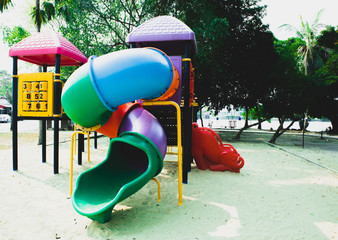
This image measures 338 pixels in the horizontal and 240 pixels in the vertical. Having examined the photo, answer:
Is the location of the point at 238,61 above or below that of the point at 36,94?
above

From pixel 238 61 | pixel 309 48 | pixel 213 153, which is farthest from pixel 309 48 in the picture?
pixel 213 153

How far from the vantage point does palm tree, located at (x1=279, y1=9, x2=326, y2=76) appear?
24359 millimetres

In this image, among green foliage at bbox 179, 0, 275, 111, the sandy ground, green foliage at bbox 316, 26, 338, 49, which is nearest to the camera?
the sandy ground

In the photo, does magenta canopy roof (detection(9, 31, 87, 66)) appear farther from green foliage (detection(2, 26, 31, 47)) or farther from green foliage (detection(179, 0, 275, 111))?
green foliage (detection(2, 26, 31, 47))

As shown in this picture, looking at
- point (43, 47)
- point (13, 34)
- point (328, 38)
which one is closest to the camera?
point (43, 47)

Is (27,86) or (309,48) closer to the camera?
(27,86)

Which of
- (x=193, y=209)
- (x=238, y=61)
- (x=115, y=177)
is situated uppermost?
(x=238, y=61)

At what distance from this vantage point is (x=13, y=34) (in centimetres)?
1523

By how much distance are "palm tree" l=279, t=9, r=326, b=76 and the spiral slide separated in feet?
79.1

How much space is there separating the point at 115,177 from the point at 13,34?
52.7 ft

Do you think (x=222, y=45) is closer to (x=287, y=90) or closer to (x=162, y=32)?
(x=287, y=90)

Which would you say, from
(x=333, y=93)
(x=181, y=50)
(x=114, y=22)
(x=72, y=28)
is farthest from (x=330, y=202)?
(x=333, y=93)

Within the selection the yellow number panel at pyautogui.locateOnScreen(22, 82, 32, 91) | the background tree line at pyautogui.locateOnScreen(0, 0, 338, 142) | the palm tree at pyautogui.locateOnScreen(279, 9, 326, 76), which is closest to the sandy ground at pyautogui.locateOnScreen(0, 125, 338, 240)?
the yellow number panel at pyautogui.locateOnScreen(22, 82, 32, 91)

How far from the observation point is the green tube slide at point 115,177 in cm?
298
